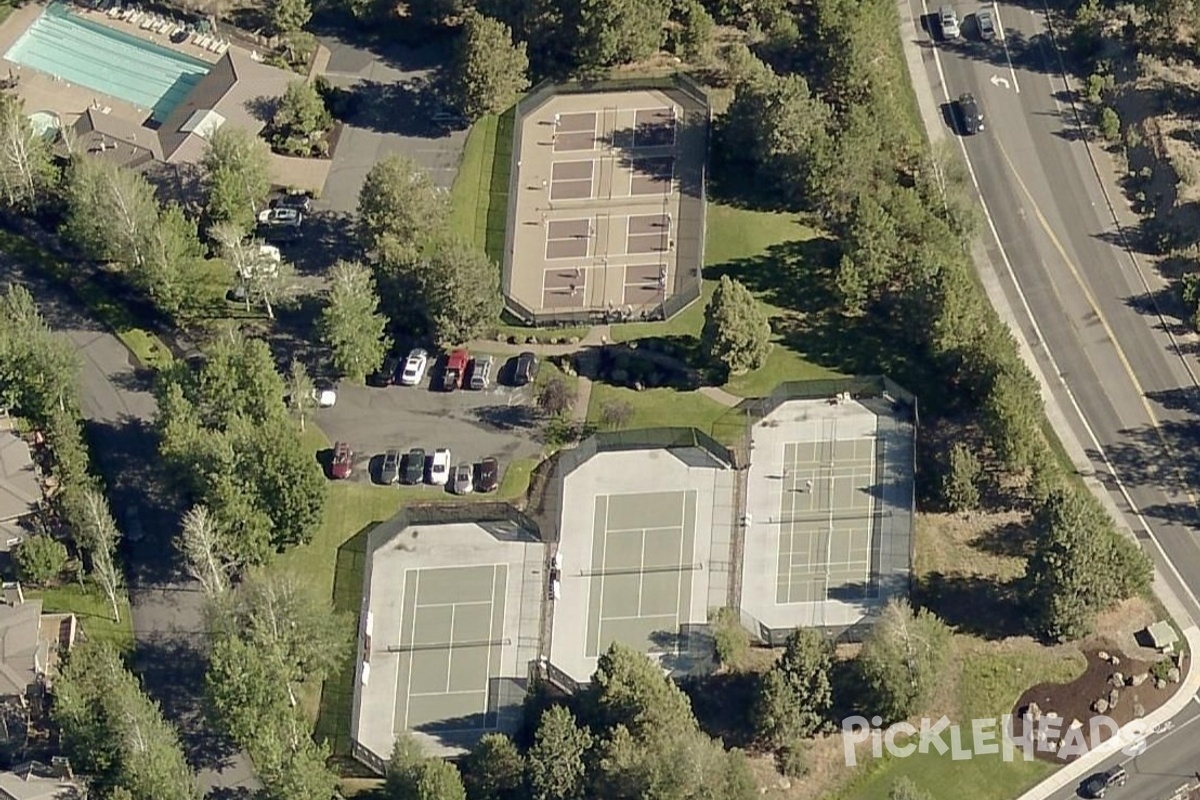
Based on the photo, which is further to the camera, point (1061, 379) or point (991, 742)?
point (1061, 379)

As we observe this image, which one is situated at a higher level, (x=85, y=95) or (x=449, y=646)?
(x=85, y=95)

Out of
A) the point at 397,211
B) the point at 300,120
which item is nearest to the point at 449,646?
the point at 397,211

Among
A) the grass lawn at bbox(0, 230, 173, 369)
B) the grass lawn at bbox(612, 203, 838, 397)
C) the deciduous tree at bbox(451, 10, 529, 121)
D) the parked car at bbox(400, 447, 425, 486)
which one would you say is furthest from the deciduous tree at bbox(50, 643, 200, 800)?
the deciduous tree at bbox(451, 10, 529, 121)

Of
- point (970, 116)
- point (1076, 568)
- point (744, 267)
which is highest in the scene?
point (970, 116)

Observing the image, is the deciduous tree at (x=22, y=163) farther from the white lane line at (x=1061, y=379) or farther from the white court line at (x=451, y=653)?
the white lane line at (x=1061, y=379)

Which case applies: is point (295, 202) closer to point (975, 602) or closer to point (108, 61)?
point (108, 61)

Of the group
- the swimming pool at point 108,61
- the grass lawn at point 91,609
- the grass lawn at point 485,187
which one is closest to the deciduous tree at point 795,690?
the grass lawn at point 485,187
